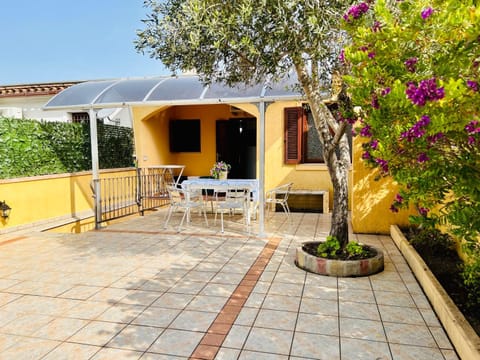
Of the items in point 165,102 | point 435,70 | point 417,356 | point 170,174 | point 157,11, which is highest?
point 157,11

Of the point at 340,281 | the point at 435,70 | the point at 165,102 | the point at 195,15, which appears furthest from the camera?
the point at 165,102

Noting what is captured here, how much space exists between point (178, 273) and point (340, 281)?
1863 millimetres

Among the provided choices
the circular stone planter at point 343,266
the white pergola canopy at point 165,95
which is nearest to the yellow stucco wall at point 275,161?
the circular stone planter at point 343,266

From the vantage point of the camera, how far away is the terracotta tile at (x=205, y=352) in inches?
97.8

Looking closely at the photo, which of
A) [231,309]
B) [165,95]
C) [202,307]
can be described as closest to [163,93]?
[165,95]

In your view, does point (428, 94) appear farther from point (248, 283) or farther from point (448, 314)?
point (248, 283)

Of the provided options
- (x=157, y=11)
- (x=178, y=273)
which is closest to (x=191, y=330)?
(x=178, y=273)

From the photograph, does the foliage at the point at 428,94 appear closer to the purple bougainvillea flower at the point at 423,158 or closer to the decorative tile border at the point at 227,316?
the purple bougainvillea flower at the point at 423,158

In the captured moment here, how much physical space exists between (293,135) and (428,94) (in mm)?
7138

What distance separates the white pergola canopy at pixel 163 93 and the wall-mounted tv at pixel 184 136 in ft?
8.90

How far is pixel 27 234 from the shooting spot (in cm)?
644

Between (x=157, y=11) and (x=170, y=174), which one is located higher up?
(x=157, y=11)

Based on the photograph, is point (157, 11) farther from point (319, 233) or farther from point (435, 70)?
point (319, 233)

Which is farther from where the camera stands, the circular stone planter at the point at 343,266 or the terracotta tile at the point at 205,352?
the circular stone planter at the point at 343,266
